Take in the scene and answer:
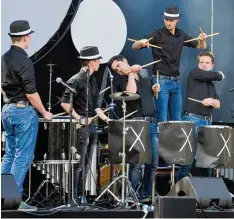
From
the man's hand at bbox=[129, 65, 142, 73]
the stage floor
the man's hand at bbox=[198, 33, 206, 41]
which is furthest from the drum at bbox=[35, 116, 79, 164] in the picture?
the man's hand at bbox=[198, 33, 206, 41]

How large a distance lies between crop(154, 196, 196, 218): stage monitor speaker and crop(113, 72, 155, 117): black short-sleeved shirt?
11.0ft

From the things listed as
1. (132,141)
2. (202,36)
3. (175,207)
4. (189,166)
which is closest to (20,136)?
(132,141)

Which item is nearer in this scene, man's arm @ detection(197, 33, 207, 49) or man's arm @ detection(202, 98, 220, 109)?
man's arm @ detection(202, 98, 220, 109)

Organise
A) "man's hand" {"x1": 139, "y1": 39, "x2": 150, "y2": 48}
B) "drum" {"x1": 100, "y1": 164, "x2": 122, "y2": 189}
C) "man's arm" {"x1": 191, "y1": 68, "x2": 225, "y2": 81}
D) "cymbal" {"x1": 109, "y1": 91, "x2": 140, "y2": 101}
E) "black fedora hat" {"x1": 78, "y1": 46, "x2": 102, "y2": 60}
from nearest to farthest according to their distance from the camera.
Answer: "cymbal" {"x1": 109, "y1": 91, "x2": 140, "y2": 101}, "black fedora hat" {"x1": 78, "y1": 46, "x2": 102, "y2": 60}, "man's hand" {"x1": 139, "y1": 39, "x2": 150, "y2": 48}, "man's arm" {"x1": 191, "y1": 68, "x2": 225, "y2": 81}, "drum" {"x1": 100, "y1": 164, "x2": 122, "y2": 189}

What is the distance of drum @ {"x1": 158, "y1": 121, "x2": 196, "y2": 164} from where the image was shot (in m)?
11.6

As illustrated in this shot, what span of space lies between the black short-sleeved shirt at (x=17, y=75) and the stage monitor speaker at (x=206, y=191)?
6.61 feet

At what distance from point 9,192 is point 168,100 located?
3.45m

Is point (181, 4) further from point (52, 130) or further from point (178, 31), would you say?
point (52, 130)

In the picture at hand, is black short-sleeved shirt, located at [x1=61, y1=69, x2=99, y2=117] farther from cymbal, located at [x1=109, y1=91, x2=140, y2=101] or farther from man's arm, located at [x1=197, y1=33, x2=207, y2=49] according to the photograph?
man's arm, located at [x1=197, y1=33, x2=207, y2=49]

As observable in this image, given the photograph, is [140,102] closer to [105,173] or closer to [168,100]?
[168,100]

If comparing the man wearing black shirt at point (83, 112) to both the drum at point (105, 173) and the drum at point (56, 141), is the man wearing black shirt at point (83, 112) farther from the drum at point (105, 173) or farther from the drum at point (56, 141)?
the drum at point (105, 173)

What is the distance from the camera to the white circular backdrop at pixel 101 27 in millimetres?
12930

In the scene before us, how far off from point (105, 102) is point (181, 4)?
6.23 feet

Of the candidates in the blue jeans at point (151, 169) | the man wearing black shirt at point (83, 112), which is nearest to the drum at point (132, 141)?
the man wearing black shirt at point (83, 112)
